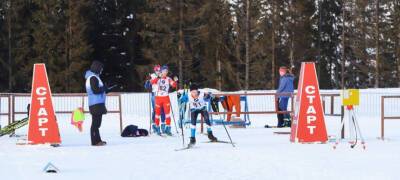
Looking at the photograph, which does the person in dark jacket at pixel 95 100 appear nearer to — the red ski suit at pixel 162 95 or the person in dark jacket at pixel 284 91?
the red ski suit at pixel 162 95

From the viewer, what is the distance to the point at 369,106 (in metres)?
25.5

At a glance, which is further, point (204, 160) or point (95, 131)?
point (95, 131)

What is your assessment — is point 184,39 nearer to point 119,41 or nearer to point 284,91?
point 119,41

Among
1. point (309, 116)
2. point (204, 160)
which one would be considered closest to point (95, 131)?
point (204, 160)

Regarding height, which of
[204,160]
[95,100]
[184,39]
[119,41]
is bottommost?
[204,160]

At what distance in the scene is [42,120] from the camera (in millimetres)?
13164

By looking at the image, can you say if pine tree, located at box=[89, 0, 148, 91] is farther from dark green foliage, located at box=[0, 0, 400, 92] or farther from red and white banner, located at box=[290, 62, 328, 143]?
red and white banner, located at box=[290, 62, 328, 143]

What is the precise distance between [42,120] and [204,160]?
4.10 meters

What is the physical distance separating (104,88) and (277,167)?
16.5 feet

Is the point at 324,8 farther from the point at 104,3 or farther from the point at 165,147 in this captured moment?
the point at 165,147

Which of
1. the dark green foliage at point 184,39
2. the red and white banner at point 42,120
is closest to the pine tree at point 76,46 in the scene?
the dark green foliage at point 184,39

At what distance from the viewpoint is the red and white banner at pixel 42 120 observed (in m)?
13.1

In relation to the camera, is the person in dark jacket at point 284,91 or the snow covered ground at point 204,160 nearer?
the snow covered ground at point 204,160

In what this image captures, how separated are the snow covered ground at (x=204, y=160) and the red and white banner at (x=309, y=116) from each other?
40 centimetres
